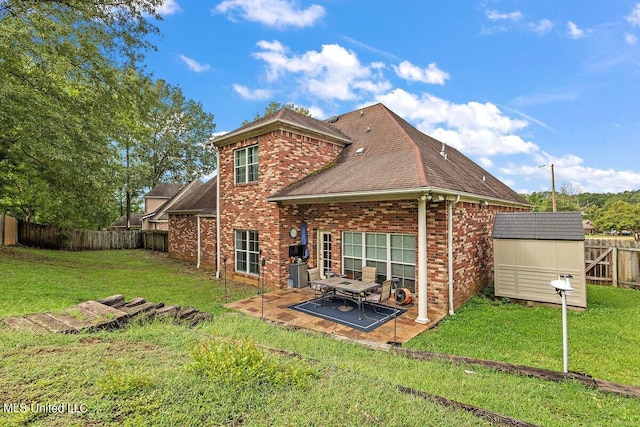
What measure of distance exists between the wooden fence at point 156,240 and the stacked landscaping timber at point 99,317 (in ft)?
54.6

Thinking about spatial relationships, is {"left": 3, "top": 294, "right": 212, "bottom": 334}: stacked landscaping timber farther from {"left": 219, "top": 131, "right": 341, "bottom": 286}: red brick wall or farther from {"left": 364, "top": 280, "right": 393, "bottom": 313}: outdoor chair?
{"left": 219, "top": 131, "right": 341, "bottom": 286}: red brick wall

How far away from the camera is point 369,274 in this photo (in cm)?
832

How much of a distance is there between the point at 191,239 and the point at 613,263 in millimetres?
18737

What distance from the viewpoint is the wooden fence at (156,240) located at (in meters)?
20.7

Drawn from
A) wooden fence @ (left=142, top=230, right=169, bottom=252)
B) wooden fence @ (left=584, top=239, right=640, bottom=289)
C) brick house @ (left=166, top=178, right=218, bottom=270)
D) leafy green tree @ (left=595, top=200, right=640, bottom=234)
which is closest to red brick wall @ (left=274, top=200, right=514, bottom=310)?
wooden fence @ (left=584, top=239, right=640, bottom=289)

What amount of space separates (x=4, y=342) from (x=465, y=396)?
526 centimetres

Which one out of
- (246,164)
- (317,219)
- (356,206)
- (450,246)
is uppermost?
(246,164)

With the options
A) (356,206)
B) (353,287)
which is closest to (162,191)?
(356,206)

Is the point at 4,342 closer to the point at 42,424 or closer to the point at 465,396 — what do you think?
the point at 42,424

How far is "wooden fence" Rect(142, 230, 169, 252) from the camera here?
67.8 feet

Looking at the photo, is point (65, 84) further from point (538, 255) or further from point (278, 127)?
point (538, 255)

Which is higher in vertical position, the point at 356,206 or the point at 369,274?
the point at 356,206

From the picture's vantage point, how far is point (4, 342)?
130 inches

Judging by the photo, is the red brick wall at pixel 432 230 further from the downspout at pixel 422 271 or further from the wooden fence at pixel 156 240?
the wooden fence at pixel 156 240
